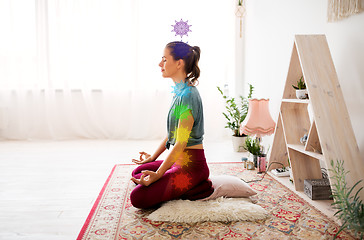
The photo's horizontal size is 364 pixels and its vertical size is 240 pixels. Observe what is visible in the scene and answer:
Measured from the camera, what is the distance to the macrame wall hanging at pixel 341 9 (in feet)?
5.91

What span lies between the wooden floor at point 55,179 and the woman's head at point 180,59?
103 cm

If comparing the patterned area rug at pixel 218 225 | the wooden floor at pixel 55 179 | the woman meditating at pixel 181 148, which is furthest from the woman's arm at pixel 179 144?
the wooden floor at pixel 55 179

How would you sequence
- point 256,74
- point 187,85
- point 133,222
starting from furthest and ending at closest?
point 256,74, point 187,85, point 133,222

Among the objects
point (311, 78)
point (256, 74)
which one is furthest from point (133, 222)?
point (256, 74)

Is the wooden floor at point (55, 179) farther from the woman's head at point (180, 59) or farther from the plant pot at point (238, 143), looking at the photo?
the woman's head at point (180, 59)

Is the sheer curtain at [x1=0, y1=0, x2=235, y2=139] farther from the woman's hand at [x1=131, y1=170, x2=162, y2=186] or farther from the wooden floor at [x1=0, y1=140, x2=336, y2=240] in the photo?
the woman's hand at [x1=131, y1=170, x2=162, y2=186]

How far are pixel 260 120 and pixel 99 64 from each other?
8.75ft

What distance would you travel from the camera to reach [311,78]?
1.86 metres

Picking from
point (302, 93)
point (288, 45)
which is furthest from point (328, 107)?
point (288, 45)

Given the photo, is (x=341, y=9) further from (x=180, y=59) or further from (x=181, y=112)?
(x=181, y=112)

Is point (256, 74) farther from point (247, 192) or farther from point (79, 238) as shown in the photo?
point (79, 238)

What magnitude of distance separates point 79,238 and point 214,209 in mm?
735

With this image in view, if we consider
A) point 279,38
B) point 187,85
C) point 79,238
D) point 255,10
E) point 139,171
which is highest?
point 255,10

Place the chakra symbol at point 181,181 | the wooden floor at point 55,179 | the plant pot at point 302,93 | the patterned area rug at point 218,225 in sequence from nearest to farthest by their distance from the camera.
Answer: the patterned area rug at point 218,225 < the wooden floor at point 55,179 < the chakra symbol at point 181,181 < the plant pot at point 302,93
